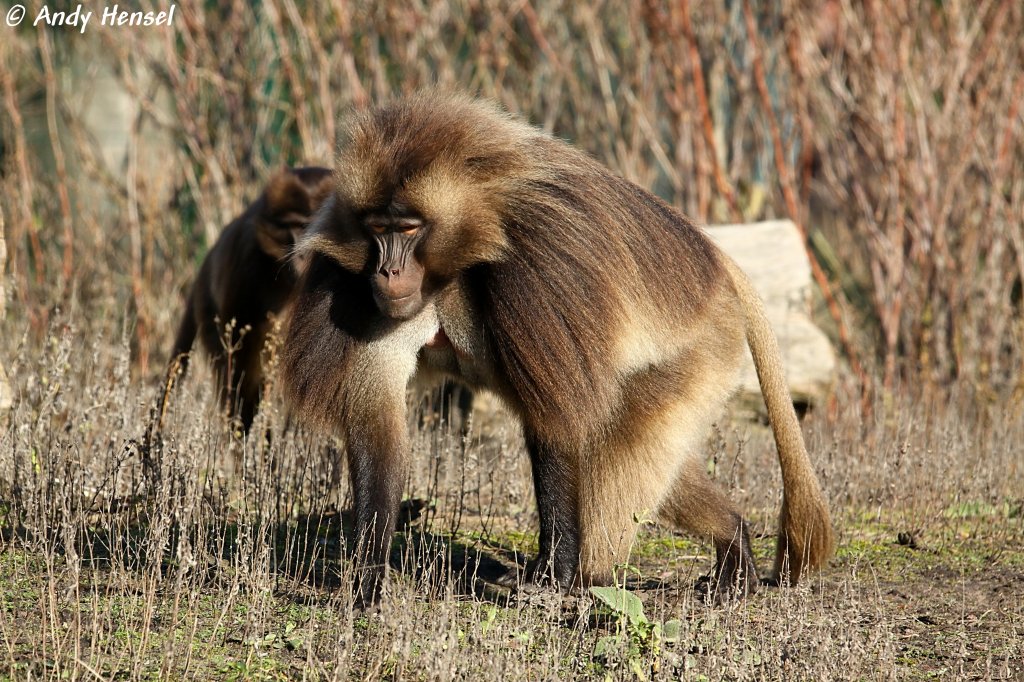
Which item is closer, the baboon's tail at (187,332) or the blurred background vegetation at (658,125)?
the baboon's tail at (187,332)

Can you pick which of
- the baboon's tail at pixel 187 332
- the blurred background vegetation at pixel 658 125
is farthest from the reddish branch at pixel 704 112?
the baboon's tail at pixel 187 332

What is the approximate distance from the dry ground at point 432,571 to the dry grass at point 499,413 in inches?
0.8

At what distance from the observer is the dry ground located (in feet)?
10.6

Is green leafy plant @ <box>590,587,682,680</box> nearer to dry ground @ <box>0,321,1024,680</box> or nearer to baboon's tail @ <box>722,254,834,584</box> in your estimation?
dry ground @ <box>0,321,1024,680</box>

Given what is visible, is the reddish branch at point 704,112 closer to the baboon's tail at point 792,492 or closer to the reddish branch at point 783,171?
the reddish branch at point 783,171

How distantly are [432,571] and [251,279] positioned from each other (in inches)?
120

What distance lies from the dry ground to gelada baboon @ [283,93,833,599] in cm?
28

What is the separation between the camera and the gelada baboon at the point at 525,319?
3.68 meters

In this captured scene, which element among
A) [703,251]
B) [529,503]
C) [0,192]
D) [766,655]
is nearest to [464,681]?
[766,655]

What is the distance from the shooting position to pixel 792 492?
417cm

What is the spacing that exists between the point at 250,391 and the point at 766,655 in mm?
3906

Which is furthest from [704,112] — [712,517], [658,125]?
[712,517]

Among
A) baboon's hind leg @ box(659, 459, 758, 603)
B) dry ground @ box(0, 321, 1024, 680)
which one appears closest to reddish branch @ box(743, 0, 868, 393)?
dry ground @ box(0, 321, 1024, 680)

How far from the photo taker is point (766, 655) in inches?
129
